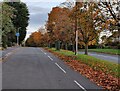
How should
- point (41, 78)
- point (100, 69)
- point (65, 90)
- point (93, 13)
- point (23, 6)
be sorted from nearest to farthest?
point (65, 90) < point (41, 78) < point (100, 69) < point (93, 13) < point (23, 6)

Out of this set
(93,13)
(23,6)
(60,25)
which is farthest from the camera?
(23,6)

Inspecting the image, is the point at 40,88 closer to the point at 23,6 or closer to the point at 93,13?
the point at 93,13

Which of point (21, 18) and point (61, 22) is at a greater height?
point (21, 18)

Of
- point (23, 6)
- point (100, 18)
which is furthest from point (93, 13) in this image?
point (23, 6)

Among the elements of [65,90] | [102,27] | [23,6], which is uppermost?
[23,6]

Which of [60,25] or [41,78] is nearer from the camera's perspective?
[41,78]

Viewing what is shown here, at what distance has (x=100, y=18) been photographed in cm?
2322

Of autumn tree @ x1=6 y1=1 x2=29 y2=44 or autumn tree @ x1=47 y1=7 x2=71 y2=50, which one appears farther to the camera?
autumn tree @ x1=6 y1=1 x2=29 y2=44

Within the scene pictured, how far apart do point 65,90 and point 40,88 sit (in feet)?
3.36

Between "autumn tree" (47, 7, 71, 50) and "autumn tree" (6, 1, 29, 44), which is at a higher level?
"autumn tree" (6, 1, 29, 44)

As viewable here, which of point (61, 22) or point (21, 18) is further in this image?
point (21, 18)

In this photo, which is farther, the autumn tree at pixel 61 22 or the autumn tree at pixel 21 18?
the autumn tree at pixel 21 18

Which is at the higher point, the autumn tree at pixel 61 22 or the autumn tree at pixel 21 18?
the autumn tree at pixel 21 18

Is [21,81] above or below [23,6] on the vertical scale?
below
